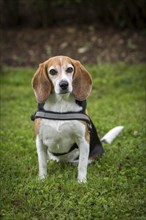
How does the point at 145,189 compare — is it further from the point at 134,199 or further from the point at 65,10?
the point at 65,10

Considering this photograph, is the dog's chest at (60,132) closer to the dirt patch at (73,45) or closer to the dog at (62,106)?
the dog at (62,106)

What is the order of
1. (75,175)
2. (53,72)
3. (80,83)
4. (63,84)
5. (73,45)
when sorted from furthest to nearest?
(73,45), (75,175), (80,83), (53,72), (63,84)

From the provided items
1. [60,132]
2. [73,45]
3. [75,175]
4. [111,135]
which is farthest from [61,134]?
[73,45]

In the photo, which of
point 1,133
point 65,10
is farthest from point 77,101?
point 65,10

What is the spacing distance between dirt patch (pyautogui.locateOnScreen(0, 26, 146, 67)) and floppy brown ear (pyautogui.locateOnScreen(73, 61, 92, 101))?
6.25 metres

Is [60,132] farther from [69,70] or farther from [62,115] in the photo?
[69,70]

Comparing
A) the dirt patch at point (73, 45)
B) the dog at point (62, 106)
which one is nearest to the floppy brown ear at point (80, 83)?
the dog at point (62, 106)

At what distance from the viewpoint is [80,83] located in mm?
4656

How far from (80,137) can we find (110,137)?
149 centimetres

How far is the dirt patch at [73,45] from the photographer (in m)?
11.1

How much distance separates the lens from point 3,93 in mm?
9328

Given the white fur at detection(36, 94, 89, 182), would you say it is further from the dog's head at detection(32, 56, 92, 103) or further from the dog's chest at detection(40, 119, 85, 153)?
the dog's head at detection(32, 56, 92, 103)

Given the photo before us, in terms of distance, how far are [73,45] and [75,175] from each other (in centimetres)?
724

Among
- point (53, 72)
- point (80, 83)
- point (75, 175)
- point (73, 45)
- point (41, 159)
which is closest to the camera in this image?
point (53, 72)
